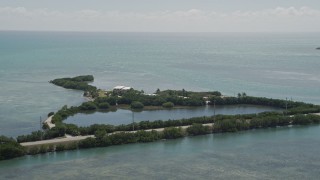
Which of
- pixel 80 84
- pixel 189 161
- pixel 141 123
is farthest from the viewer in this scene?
pixel 80 84

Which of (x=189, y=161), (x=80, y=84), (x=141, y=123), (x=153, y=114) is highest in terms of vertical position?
(x=80, y=84)

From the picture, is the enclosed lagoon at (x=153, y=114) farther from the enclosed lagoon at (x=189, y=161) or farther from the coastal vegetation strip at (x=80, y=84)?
the coastal vegetation strip at (x=80, y=84)

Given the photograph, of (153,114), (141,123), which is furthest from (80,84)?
(141,123)

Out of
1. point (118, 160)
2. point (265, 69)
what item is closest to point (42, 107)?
point (118, 160)

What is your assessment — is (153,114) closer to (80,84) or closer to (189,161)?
(189,161)

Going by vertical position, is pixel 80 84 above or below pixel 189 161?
above

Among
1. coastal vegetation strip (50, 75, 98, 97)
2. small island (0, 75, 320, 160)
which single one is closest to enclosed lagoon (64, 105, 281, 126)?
small island (0, 75, 320, 160)

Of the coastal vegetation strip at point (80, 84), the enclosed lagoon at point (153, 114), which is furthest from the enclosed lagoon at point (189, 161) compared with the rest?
the coastal vegetation strip at point (80, 84)
